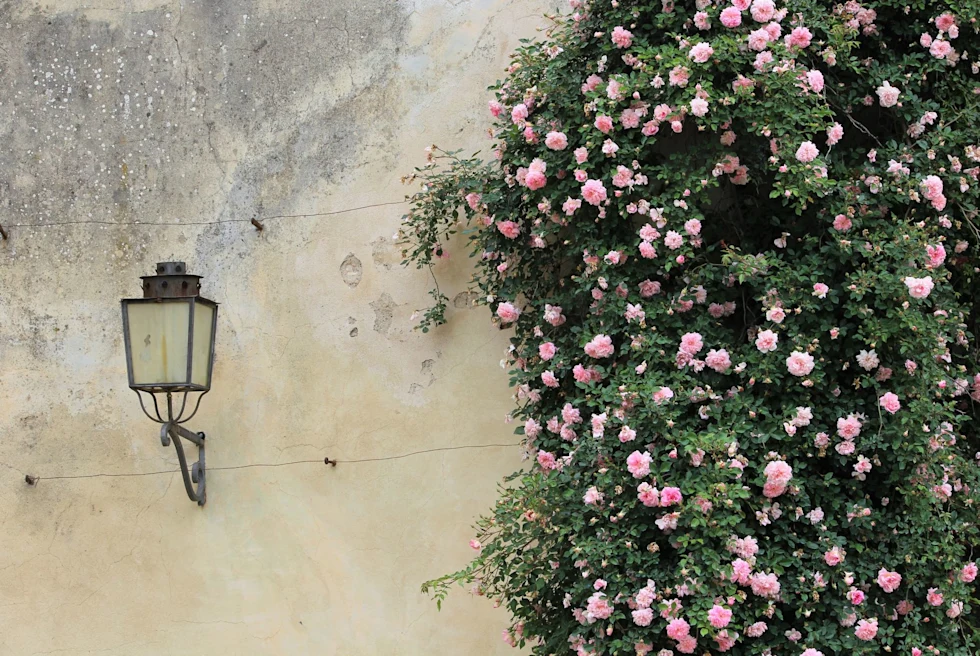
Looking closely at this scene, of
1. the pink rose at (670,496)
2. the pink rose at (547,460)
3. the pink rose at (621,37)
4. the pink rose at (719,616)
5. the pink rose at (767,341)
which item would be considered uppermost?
the pink rose at (621,37)

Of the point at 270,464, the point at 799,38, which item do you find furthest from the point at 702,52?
the point at 270,464

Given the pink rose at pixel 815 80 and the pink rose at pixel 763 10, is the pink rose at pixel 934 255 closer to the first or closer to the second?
the pink rose at pixel 815 80

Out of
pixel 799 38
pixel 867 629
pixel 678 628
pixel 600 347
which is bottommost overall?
pixel 867 629

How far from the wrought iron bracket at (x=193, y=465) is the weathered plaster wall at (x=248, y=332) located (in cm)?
6

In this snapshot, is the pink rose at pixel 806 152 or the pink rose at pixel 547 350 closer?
the pink rose at pixel 806 152

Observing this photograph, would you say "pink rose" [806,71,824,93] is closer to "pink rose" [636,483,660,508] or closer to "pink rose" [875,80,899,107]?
"pink rose" [875,80,899,107]

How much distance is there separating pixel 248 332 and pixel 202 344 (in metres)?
0.63

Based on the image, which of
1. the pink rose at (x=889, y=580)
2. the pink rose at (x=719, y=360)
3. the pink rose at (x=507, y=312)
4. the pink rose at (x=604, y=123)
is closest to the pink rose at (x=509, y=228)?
the pink rose at (x=507, y=312)

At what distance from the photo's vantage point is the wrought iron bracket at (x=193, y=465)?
4289 millimetres

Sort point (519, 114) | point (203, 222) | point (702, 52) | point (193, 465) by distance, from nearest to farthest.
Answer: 1. point (702, 52)
2. point (519, 114)
3. point (193, 465)
4. point (203, 222)

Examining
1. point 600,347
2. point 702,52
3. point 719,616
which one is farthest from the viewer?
point 600,347

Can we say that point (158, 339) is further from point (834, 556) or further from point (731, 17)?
point (834, 556)

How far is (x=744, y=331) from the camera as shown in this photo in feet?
13.1

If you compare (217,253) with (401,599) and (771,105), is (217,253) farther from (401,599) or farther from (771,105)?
(771,105)
